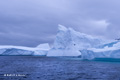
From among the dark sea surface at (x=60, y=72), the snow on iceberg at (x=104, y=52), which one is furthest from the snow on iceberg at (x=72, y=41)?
the dark sea surface at (x=60, y=72)

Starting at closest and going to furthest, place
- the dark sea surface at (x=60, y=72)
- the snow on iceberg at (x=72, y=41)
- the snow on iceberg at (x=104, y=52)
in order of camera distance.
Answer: the dark sea surface at (x=60, y=72), the snow on iceberg at (x=104, y=52), the snow on iceberg at (x=72, y=41)

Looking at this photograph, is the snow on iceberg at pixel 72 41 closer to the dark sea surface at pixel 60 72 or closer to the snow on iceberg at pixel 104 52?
the snow on iceberg at pixel 104 52

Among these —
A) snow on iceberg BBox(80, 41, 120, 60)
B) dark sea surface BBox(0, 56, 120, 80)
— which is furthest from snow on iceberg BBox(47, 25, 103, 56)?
dark sea surface BBox(0, 56, 120, 80)

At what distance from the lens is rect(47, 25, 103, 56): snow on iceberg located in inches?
1359

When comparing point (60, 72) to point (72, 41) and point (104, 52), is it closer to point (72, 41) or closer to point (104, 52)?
point (104, 52)

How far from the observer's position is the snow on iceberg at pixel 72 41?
113 feet

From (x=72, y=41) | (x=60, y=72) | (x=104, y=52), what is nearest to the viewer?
(x=60, y=72)

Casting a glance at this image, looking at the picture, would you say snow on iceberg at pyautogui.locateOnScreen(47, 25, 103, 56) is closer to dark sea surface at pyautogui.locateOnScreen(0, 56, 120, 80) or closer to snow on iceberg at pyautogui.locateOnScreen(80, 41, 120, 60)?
snow on iceberg at pyautogui.locateOnScreen(80, 41, 120, 60)

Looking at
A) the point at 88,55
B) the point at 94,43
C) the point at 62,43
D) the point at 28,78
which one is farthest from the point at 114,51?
the point at 28,78

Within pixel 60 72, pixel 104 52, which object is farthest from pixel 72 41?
pixel 60 72

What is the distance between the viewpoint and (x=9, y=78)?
11602 mm

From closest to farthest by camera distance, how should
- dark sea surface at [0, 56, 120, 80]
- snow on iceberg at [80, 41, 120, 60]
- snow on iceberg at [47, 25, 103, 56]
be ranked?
dark sea surface at [0, 56, 120, 80], snow on iceberg at [80, 41, 120, 60], snow on iceberg at [47, 25, 103, 56]

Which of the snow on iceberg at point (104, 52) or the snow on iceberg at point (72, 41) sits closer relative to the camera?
the snow on iceberg at point (104, 52)

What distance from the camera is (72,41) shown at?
34.3 m
